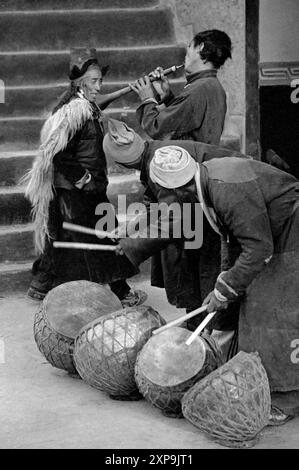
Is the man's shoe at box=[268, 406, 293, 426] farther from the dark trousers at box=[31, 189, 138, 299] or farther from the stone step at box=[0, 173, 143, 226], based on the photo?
the stone step at box=[0, 173, 143, 226]

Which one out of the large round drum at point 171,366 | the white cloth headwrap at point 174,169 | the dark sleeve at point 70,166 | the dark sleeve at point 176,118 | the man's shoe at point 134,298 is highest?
the dark sleeve at point 176,118

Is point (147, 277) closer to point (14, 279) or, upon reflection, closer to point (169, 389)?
point (14, 279)

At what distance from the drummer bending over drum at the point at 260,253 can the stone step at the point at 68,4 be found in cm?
457

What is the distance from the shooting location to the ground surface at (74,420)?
186 inches

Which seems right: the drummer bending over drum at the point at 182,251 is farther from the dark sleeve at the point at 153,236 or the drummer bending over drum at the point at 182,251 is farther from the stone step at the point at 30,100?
the stone step at the point at 30,100

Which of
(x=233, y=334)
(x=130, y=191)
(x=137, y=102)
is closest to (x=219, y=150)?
(x=233, y=334)

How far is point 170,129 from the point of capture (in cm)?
630

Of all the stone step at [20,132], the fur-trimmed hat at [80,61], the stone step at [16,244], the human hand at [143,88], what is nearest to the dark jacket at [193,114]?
the human hand at [143,88]

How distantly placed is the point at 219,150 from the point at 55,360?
1569 millimetres

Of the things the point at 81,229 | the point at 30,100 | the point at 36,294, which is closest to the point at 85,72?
the point at 81,229

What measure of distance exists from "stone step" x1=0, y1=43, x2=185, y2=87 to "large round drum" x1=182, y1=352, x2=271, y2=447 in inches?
186

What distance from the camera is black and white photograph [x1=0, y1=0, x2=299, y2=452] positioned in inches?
187

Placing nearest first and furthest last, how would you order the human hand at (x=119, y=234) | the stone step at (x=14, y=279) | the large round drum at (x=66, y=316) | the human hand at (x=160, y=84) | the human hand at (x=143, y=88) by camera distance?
the large round drum at (x=66, y=316) < the human hand at (x=119, y=234) < the human hand at (x=143, y=88) < the human hand at (x=160, y=84) < the stone step at (x=14, y=279)

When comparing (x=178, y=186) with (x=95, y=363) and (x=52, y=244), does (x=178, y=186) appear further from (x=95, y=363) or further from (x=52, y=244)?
(x=52, y=244)
